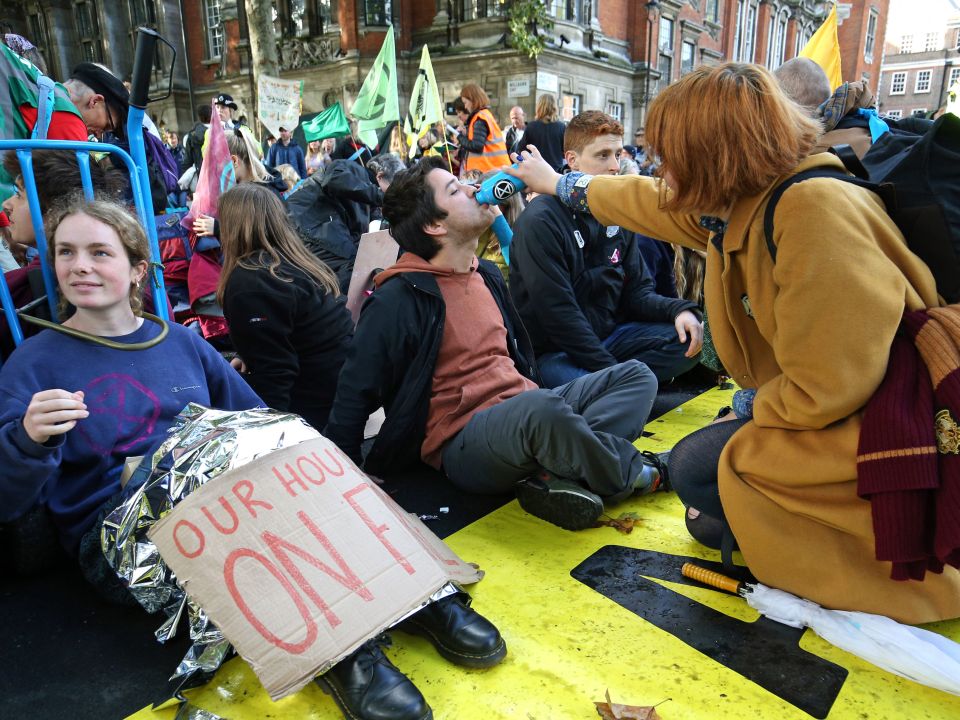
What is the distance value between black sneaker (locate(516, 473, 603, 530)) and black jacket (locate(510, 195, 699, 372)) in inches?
50.9

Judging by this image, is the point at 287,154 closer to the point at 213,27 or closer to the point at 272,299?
the point at 272,299

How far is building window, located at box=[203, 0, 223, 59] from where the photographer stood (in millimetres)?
26016

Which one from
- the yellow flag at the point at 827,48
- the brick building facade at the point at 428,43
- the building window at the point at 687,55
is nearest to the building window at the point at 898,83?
the brick building facade at the point at 428,43

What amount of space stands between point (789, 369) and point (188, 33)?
103 feet

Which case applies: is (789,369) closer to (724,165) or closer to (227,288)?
(724,165)

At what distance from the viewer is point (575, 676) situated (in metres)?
1.71

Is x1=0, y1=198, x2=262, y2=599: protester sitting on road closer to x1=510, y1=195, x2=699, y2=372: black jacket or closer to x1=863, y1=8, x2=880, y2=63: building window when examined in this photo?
x1=510, y1=195, x2=699, y2=372: black jacket

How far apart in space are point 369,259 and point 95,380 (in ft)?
8.26

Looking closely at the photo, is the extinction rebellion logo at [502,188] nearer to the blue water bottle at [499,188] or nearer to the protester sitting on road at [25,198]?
the blue water bottle at [499,188]

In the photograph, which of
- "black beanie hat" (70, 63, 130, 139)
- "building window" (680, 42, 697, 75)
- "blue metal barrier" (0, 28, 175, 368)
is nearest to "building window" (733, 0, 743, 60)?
"building window" (680, 42, 697, 75)

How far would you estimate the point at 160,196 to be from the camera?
4070mm

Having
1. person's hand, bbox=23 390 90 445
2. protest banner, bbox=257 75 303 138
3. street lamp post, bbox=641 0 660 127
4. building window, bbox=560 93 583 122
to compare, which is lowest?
person's hand, bbox=23 390 90 445

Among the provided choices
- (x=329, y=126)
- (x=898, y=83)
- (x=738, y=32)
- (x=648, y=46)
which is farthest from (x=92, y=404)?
(x=898, y=83)

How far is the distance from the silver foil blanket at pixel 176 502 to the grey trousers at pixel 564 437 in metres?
0.78
